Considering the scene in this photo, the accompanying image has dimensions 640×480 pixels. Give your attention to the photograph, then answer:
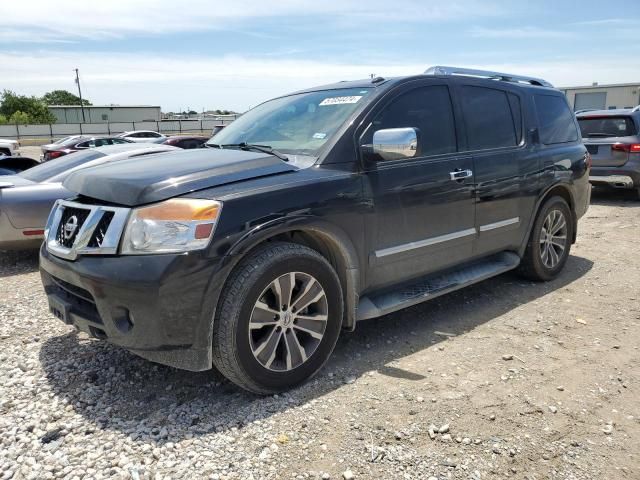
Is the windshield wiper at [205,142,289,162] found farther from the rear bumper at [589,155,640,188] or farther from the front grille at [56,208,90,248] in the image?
the rear bumper at [589,155,640,188]

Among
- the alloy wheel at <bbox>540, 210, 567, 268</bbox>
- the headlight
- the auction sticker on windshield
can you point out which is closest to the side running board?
the alloy wheel at <bbox>540, 210, 567, 268</bbox>

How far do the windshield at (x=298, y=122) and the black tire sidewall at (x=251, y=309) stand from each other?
0.80m

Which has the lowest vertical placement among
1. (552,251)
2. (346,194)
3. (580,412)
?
(580,412)

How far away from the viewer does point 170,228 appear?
270cm

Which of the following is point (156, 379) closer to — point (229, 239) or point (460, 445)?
point (229, 239)

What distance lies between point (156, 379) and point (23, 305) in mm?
2115

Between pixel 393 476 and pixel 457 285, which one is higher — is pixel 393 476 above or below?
below

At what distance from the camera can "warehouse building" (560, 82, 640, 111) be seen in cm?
4031

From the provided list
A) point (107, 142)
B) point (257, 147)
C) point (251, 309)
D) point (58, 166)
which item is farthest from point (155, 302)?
point (107, 142)

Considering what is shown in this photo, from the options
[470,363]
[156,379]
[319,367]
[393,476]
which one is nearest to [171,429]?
[156,379]

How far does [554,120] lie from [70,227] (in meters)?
4.55

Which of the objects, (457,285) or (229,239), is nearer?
(229,239)

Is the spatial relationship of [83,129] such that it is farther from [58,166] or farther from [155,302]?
[155,302]

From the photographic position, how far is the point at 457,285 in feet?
13.4
